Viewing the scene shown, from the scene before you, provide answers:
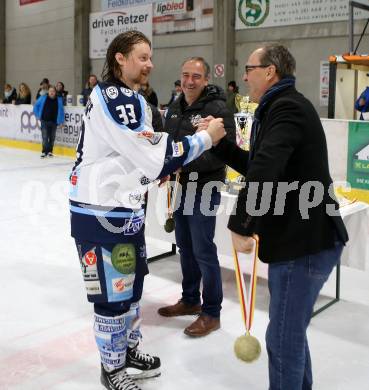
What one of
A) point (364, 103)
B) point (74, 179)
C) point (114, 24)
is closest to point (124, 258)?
point (74, 179)

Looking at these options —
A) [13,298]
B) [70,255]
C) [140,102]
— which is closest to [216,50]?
[70,255]

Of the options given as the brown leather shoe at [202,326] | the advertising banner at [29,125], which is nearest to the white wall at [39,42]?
the advertising banner at [29,125]

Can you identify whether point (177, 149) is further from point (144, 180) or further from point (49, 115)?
point (49, 115)

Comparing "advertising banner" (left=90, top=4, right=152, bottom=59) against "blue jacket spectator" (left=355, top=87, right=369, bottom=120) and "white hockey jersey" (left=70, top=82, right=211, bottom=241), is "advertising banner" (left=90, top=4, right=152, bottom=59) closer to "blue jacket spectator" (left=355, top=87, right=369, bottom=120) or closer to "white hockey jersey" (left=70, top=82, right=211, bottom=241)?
"blue jacket spectator" (left=355, top=87, right=369, bottom=120)

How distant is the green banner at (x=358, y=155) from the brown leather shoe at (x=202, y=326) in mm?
3491

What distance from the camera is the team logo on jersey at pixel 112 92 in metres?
1.86

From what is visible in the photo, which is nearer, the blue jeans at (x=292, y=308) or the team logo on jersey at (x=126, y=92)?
the blue jeans at (x=292, y=308)

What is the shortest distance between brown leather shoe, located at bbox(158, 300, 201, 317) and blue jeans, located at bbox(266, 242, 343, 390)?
1408 millimetres

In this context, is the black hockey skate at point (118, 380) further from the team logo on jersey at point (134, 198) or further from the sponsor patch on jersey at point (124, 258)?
the team logo on jersey at point (134, 198)

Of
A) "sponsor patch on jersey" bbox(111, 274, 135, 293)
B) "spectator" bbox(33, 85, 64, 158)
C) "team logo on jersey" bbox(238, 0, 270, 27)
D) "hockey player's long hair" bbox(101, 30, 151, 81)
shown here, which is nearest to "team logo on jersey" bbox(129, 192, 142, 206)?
"sponsor patch on jersey" bbox(111, 274, 135, 293)

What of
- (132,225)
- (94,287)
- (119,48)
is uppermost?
(119,48)

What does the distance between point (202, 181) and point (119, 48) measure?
1027 millimetres

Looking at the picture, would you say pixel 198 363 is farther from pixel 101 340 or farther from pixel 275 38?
pixel 275 38

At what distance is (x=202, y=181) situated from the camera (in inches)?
110
